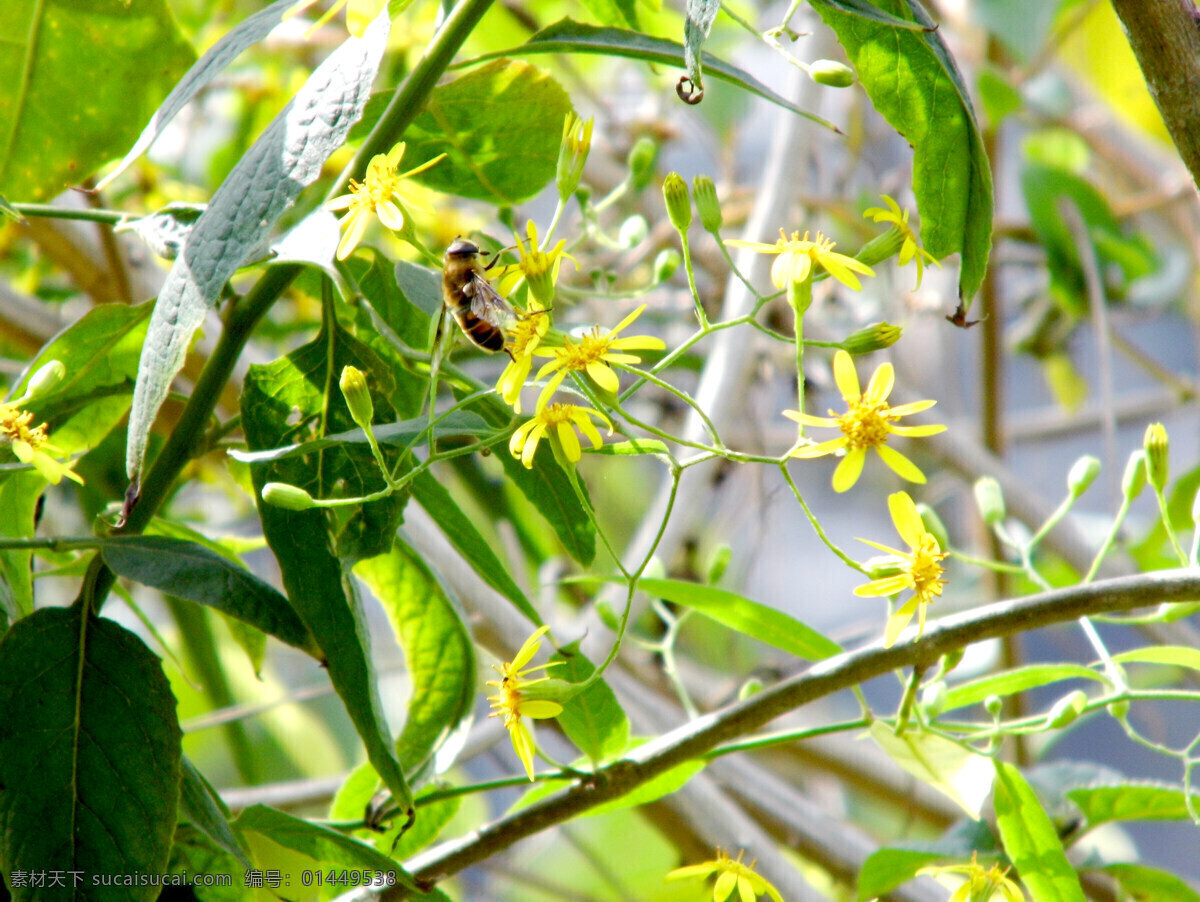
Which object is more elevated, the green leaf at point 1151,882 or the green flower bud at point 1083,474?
the green flower bud at point 1083,474

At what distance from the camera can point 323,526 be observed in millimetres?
294

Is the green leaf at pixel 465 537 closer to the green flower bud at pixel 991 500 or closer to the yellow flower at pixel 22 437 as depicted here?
the yellow flower at pixel 22 437

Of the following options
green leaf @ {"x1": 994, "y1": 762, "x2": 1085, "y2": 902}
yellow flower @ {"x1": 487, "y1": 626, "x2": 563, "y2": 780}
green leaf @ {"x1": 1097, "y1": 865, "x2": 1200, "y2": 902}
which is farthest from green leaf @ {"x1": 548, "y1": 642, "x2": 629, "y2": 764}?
green leaf @ {"x1": 1097, "y1": 865, "x2": 1200, "y2": 902}

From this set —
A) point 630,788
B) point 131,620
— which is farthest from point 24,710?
point 131,620

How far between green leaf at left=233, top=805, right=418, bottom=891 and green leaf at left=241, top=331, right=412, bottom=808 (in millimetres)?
35

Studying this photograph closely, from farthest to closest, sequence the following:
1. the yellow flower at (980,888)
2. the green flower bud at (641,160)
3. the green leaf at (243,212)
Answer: the green flower bud at (641,160), the yellow flower at (980,888), the green leaf at (243,212)

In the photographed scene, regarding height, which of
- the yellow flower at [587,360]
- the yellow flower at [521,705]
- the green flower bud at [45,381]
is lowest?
the yellow flower at [521,705]

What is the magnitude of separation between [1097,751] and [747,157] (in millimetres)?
845

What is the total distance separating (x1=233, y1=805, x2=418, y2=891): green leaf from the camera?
0.31 meters

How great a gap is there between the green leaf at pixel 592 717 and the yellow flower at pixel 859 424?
0.11 metres

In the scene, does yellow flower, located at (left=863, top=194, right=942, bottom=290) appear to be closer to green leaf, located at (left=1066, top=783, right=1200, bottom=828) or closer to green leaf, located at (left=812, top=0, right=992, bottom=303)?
green leaf, located at (left=812, top=0, right=992, bottom=303)

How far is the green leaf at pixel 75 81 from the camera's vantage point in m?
0.39

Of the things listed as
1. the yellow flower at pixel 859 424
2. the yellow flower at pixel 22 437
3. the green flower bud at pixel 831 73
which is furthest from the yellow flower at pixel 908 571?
the yellow flower at pixel 22 437

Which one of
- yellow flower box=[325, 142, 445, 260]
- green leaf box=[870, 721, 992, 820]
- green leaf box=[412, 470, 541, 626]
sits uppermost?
yellow flower box=[325, 142, 445, 260]
